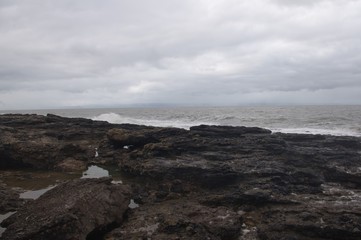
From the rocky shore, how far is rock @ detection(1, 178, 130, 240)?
28 mm

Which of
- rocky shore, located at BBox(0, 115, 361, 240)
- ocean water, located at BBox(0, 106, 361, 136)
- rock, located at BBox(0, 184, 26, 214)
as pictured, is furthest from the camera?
ocean water, located at BBox(0, 106, 361, 136)

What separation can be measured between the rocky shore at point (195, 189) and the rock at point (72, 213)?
28mm

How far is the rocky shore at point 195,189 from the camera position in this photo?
8.34m

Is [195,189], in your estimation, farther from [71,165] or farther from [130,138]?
[130,138]

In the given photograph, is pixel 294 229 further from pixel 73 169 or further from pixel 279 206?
pixel 73 169

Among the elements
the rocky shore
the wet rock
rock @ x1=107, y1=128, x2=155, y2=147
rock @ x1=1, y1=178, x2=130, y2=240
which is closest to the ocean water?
the rocky shore

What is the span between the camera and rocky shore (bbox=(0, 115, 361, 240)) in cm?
834

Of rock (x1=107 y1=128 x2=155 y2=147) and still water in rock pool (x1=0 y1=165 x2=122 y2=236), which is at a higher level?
rock (x1=107 y1=128 x2=155 y2=147)

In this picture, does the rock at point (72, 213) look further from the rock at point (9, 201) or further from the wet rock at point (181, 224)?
the rock at point (9, 201)

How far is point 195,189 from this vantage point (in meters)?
12.5

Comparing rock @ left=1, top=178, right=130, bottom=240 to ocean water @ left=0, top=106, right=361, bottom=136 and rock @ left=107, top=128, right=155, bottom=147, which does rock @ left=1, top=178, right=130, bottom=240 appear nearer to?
rock @ left=107, top=128, right=155, bottom=147

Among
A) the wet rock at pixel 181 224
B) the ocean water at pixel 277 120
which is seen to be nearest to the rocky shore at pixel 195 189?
the wet rock at pixel 181 224

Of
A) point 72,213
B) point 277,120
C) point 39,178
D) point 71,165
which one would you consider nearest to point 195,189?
point 72,213

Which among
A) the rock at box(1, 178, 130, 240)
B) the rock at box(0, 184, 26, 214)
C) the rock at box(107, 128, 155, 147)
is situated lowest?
the rock at box(0, 184, 26, 214)
